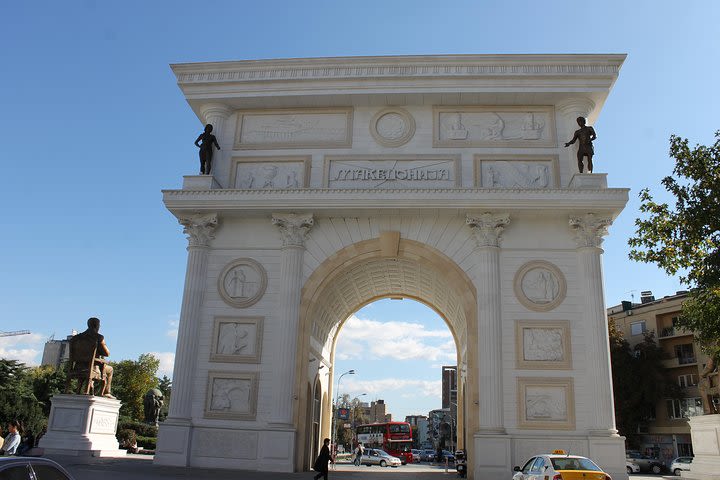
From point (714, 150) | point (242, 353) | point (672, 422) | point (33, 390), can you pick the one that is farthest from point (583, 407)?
point (33, 390)

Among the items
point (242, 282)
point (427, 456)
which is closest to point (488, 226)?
point (242, 282)

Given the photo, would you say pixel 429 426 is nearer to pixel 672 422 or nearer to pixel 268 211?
pixel 672 422

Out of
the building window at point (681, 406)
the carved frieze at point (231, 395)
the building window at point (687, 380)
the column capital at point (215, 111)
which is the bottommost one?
the carved frieze at point (231, 395)

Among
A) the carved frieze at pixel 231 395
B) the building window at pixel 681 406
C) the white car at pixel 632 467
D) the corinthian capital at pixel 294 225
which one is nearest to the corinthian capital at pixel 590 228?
the corinthian capital at pixel 294 225

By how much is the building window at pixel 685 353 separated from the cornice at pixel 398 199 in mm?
34746

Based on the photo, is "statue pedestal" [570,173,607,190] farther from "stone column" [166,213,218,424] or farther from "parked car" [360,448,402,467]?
"parked car" [360,448,402,467]

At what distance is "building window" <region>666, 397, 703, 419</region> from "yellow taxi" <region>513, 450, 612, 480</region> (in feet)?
137

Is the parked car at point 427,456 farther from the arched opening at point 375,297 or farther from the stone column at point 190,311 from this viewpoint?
the stone column at point 190,311

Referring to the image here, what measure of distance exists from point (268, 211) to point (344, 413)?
38.7 meters

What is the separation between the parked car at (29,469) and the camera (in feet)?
22.5

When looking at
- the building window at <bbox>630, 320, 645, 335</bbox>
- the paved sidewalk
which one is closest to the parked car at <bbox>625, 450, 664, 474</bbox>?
the building window at <bbox>630, 320, 645, 335</bbox>

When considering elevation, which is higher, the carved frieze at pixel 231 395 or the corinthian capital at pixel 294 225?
the corinthian capital at pixel 294 225

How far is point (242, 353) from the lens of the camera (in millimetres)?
24906

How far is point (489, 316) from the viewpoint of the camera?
24.1 meters
